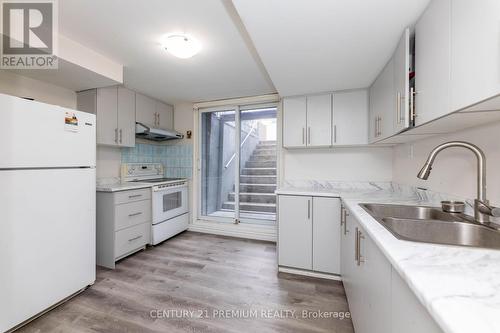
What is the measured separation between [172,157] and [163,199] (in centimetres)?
105

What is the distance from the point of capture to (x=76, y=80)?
2418 mm

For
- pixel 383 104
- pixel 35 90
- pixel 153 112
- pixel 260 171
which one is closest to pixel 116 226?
pixel 35 90

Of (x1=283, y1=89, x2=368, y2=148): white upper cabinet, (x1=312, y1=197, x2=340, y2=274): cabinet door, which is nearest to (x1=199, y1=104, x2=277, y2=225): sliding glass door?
(x1=283, y1=89, x2=368, y2=148): white upper cabinet

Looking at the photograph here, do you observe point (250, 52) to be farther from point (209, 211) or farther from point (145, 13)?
point (209, 211)

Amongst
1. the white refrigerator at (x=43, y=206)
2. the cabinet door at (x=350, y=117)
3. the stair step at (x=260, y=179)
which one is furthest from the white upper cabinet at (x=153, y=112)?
the cabinet door at (x=350, y=117)

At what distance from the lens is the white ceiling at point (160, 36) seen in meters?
1.58

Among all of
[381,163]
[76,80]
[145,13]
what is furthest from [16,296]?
[381,163]

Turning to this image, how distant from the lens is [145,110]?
135 inches

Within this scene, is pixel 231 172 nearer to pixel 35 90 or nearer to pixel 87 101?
pixel 87 101

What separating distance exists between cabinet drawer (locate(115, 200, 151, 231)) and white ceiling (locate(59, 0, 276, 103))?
5.35 feet

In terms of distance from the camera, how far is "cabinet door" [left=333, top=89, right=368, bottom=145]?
256cm

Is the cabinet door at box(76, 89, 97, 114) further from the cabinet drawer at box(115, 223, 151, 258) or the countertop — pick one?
the countertop

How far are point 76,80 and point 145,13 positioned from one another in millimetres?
1411

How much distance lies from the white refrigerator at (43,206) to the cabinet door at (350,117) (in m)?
2.63
